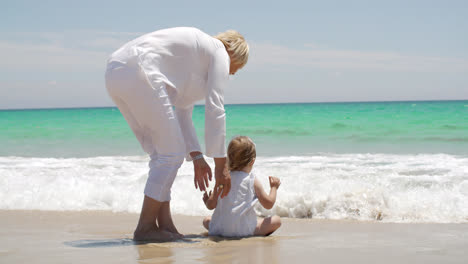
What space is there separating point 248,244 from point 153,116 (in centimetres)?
89

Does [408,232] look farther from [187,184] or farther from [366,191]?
[187,184]

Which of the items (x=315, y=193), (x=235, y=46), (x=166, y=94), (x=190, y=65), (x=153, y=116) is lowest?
(x=315, y=193)

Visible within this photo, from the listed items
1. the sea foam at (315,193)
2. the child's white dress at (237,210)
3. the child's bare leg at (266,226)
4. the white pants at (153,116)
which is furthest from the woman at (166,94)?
the sea foam at (315,193)

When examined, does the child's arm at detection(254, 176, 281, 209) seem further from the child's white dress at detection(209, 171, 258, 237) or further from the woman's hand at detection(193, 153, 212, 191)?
the woman's hand at detection(193, 153, 212, 191)

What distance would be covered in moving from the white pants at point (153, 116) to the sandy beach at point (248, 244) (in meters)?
0.37

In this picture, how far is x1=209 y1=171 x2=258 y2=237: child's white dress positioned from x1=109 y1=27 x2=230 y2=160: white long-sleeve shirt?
47 cm

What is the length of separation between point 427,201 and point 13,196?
158 inches

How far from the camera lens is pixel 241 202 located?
311cm

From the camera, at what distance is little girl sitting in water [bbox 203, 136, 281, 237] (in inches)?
121

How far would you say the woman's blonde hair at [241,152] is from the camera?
312 cm

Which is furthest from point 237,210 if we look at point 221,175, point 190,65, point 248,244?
point 190,65

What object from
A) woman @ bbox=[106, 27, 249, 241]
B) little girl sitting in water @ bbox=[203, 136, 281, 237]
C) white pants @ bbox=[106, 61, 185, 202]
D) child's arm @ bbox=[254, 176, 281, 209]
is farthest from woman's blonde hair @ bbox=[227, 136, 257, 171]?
white pants @ bbox=[106, 61, 185, 202]

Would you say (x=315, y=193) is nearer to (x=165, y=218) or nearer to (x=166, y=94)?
(x=165, y=218)

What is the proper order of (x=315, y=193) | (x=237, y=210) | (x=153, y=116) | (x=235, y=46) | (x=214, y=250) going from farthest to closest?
(x=315, y=193) < (x=237, y=210) < (x=235, y=46) < (x=153, y=116) < (x=214, y=250)
